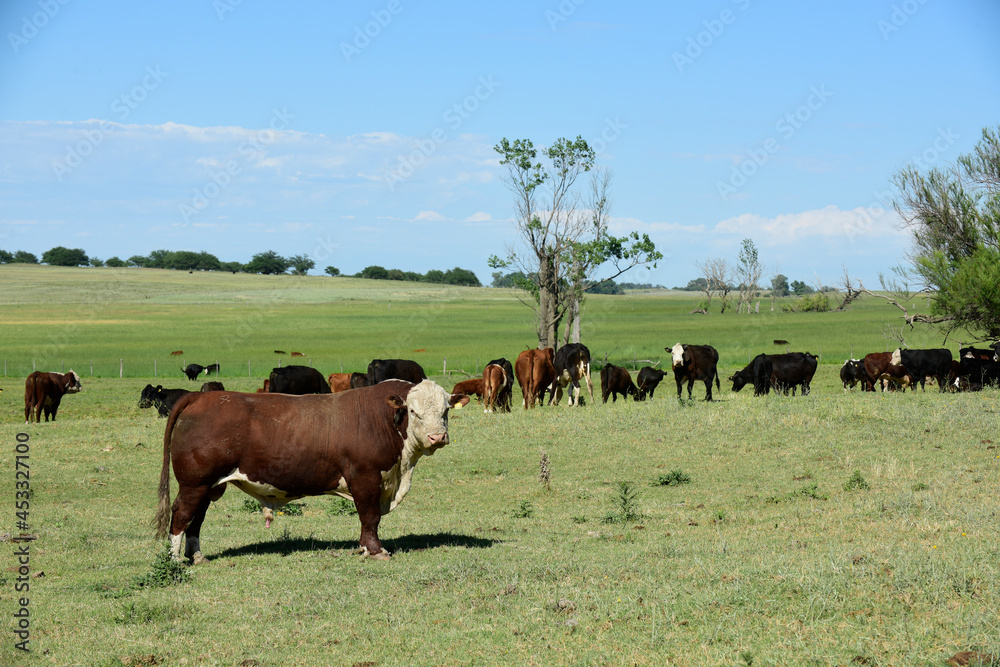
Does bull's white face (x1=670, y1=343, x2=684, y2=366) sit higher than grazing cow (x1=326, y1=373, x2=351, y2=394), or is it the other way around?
bull's white face (x1=670, y1=343, x2=684, y2=366)

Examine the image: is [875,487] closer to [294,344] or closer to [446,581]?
[446,581]

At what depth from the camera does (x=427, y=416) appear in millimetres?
9289

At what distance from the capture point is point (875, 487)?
1346 cm

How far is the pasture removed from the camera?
21.3 feet

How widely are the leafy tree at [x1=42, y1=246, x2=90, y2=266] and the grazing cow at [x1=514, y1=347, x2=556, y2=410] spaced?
152m

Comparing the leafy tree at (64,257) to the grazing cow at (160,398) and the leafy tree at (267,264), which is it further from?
the grazing cow at (160,398)

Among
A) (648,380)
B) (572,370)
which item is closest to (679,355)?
(572,370)

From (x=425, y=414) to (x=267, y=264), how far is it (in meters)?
165

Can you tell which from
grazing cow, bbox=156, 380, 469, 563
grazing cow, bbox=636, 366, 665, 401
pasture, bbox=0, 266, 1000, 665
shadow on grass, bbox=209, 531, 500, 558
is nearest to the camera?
pasture, bbox=0, 266, 1000, 665

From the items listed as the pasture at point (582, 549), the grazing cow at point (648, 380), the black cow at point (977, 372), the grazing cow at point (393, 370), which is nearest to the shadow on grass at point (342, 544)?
the pasture at point (582, 549)

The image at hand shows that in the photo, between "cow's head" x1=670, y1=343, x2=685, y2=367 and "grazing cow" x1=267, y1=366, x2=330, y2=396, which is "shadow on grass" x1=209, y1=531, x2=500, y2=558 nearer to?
"grazing cow" x1=267, y1=366, x2=330, y2=396

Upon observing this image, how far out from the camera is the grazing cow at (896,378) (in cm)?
2993

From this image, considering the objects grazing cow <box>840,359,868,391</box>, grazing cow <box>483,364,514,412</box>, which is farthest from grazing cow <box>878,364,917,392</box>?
grazing cow <box>483,364,514,412</box>

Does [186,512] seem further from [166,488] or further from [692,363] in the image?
[692,363]
